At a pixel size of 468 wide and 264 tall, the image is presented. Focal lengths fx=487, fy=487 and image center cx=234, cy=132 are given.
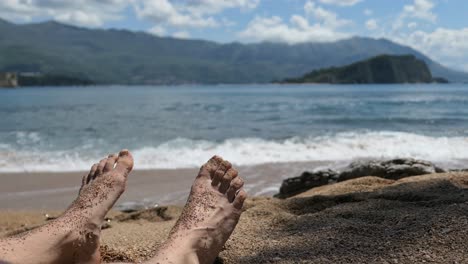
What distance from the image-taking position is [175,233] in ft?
8.29

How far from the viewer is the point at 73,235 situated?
2.27 metres

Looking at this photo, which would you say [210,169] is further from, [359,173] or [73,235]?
[359,173]

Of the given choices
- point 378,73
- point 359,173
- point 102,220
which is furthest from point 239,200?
point 378,73

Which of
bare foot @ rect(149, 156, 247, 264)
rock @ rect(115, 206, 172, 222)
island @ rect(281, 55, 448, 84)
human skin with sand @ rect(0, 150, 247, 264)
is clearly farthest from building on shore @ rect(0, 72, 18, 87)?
bare foot @ rect(149, 156, 247, 264)

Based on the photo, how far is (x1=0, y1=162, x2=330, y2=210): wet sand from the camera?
6.66m

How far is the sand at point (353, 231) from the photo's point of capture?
7.75 ft

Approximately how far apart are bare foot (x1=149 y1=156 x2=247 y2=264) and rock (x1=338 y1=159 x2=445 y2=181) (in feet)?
10.5

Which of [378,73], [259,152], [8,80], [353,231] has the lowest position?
[8,80]

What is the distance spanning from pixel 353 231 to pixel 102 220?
1.36m

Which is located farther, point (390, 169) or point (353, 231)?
point (390, 169)

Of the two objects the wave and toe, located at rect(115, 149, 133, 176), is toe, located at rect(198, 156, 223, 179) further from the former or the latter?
the wave

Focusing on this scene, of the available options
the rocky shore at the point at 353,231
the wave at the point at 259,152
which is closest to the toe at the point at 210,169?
the rocky shore at the point at 353,231

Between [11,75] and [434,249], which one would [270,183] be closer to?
[434,249]

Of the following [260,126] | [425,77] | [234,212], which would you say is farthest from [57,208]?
[425,77]
